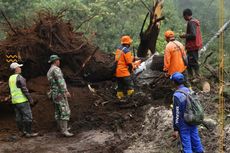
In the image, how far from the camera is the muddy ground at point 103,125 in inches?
358

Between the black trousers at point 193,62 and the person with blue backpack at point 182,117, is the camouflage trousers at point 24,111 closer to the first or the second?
the person with blue backpack at point 182,117

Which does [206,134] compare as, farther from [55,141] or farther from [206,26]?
[206,26]

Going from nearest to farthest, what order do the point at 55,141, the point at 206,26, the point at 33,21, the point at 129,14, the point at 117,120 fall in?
the point at 55,141, the point at 117,120, the point at 33,21, the point at 129,14, the point at 206,26

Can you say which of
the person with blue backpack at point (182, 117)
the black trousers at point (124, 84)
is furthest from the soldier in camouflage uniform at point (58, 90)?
the person with blue backpack at point (182, 117)

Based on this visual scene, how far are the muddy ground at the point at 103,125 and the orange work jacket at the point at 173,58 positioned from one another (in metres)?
1.02

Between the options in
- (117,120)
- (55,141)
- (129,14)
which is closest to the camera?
(55,141)

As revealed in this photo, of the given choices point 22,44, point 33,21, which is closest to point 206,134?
point 22,44

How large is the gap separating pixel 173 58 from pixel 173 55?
0.08 metres

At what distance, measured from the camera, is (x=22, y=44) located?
12086 millimetres

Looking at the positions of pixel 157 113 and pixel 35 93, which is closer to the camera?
pixel 157 113

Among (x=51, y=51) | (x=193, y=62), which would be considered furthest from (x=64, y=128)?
(x=193, y=62)

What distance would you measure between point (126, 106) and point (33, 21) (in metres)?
4.12

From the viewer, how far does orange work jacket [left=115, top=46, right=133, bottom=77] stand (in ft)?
37.6

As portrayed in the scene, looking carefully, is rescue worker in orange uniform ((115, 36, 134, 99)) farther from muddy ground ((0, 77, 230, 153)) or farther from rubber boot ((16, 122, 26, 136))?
rubber boot ((16, 122, 26, 136))
